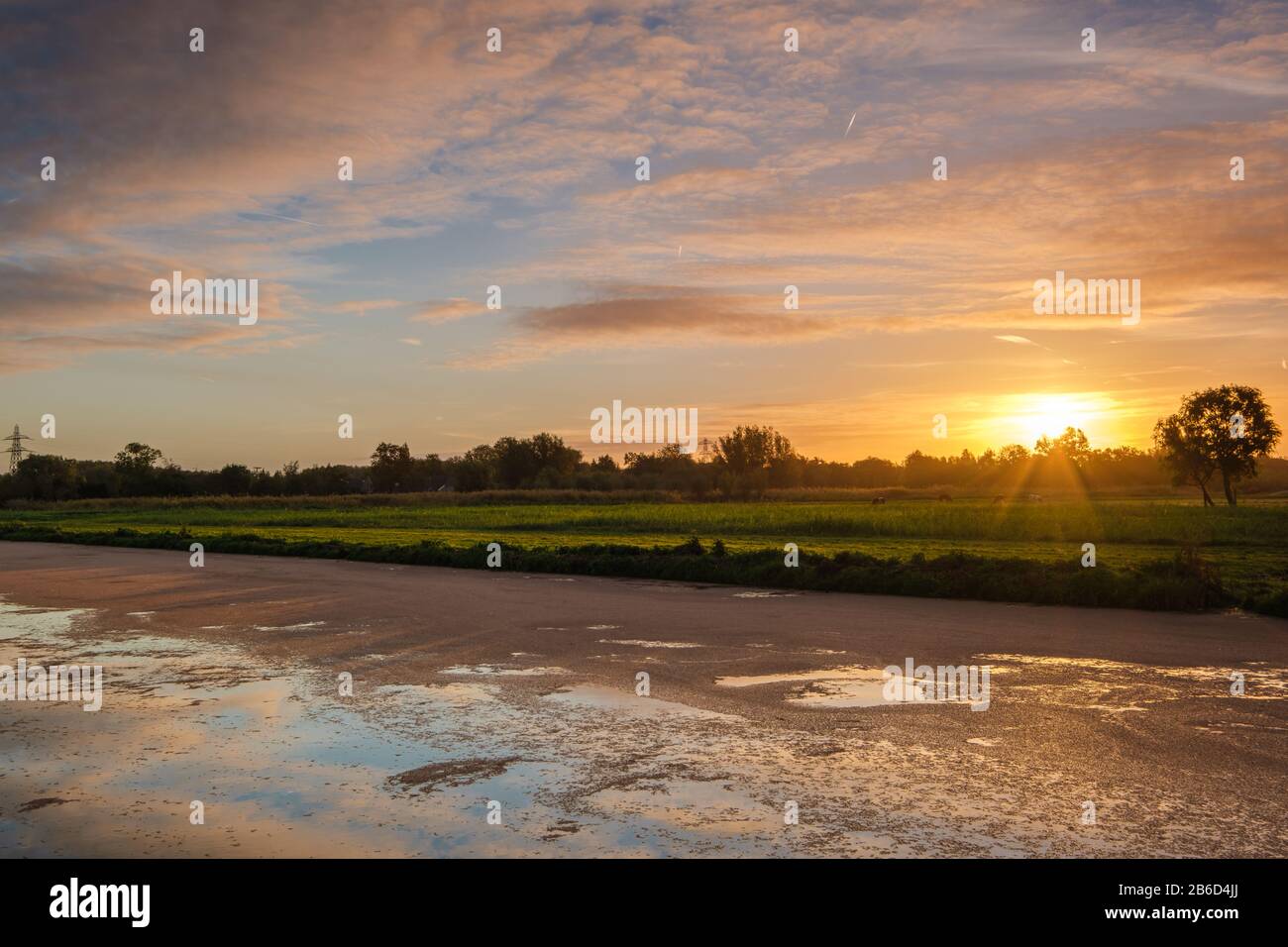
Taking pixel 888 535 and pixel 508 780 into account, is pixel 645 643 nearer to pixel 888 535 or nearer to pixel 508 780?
pixel 508 780

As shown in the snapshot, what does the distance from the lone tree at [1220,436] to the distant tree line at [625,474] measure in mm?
16545

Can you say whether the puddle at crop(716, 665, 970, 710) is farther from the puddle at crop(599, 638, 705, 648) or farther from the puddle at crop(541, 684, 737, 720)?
the puddle at crop(599, 638, 705, 648)

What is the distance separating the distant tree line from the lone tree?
16.5 meters

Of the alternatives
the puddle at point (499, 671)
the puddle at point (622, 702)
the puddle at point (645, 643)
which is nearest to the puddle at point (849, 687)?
the puddle at point (622, 702)

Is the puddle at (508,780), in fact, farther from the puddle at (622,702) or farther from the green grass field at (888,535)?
the green grass field at (888,535)

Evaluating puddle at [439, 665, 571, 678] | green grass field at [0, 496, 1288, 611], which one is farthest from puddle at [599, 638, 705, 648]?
green grass field at [0, 496, 1288, 611]

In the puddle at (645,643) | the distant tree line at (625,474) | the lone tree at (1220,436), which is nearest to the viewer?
the puddle at (645,643)

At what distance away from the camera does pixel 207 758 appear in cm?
772

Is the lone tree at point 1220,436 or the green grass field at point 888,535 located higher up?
the lone tree at point 1220,436

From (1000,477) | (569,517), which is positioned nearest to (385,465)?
Result: (1000,477)

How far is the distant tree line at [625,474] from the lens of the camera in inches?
4513

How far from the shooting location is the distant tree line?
114625mm
